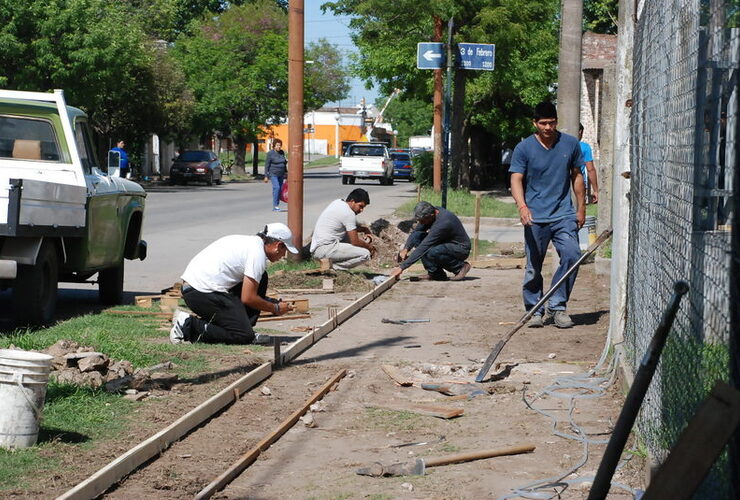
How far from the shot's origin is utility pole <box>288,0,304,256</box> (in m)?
15.6

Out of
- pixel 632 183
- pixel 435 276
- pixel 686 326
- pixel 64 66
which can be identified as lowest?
pixel 435 276

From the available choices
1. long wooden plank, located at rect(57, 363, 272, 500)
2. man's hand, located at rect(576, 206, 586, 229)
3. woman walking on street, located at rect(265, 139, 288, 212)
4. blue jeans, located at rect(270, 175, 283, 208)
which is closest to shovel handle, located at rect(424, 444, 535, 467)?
long wooden plank, located at rect(57, 363, 272, 500)

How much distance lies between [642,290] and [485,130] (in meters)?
42.5

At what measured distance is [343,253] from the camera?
14.7 m

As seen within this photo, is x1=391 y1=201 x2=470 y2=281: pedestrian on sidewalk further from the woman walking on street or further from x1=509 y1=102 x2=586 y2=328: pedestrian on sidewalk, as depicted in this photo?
the woman walking on street

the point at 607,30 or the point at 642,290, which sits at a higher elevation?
the point at 607,30

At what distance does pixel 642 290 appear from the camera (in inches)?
283

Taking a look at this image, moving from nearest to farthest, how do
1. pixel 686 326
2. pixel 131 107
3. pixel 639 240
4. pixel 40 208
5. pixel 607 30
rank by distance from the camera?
pixel 686 326
pixel 639 240
pixel 40 208
pixel 131 107
pixel 607 30

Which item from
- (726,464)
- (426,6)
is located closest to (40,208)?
(726,464)

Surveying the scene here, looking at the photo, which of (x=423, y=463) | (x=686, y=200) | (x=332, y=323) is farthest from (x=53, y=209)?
(x=686, y=200)

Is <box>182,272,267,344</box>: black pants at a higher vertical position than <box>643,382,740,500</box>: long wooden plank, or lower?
lower

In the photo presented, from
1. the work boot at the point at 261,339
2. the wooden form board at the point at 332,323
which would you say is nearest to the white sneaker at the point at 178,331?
the work boot at the point at 261,339

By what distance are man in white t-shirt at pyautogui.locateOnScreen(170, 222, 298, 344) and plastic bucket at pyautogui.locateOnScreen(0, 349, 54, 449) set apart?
3.52 m

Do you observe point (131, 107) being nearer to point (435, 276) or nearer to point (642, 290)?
point (435, 276)
